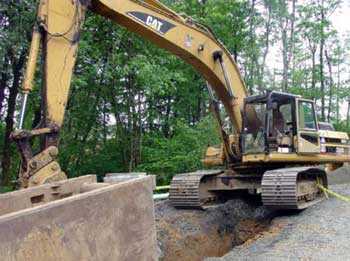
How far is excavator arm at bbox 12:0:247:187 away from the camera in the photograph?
4812 millimetres

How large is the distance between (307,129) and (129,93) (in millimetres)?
8239

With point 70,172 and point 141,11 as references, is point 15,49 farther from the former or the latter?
point 70,172

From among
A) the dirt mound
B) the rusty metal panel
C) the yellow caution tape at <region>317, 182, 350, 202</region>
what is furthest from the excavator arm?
the yellow caution tape at <region>317, 182, 350, 202</region>

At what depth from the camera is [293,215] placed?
7980mm

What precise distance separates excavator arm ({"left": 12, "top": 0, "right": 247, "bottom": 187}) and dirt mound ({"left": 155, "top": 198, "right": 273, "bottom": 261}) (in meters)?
1.92

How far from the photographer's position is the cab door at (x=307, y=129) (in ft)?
28.5

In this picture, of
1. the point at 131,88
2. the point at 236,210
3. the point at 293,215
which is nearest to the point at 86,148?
the point at 131,88

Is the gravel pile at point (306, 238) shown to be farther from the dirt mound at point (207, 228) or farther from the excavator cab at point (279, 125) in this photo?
the excavator cab at point (279, 125)

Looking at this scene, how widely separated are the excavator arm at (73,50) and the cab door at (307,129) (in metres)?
1.18

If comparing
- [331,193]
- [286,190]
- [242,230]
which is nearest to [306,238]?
[286,190]

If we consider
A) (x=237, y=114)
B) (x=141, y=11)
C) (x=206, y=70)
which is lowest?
(x=237, y=114)

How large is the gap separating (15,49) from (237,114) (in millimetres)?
4950

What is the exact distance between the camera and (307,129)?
8852 millimetres

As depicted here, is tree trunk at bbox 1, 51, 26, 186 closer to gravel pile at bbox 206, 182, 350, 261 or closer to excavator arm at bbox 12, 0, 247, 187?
excavator arm at bbox 12, 0, 247, 187
